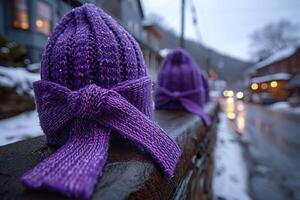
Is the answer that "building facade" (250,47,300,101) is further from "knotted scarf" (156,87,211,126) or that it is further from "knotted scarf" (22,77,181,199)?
"knotted scarf" (22,77,181,199)

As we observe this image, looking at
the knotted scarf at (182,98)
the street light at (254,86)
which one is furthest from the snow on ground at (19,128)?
the street light at (254,86)

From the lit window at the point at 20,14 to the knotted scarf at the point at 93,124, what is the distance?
12557mm

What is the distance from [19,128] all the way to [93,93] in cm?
389

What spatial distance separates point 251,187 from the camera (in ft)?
17.3

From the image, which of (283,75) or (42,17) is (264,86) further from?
(42,17)

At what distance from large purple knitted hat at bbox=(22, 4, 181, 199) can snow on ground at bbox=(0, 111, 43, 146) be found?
8.15ft

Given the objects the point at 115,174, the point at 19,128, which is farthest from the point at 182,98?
the point at 19,128

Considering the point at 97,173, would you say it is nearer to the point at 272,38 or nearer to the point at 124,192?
the point at 124,192

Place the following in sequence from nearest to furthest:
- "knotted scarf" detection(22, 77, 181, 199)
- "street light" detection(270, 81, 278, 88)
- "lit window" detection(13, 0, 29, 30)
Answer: "knotted scarf" detection(22, 77, 181, 199) < "lit window" detection(13, 0, 29, 30) < "street light" detection(270, 81, 278, 88)

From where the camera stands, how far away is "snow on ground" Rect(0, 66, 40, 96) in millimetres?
5346

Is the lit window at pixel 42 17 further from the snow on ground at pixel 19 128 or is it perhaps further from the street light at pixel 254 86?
the street light at pixel 254 86

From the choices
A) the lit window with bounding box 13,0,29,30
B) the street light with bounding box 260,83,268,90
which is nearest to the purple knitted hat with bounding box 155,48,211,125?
the lit window with bounding box 13,0,29,30

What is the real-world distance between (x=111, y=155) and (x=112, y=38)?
46cm

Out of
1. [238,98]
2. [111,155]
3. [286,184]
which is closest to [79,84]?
[111,155]
